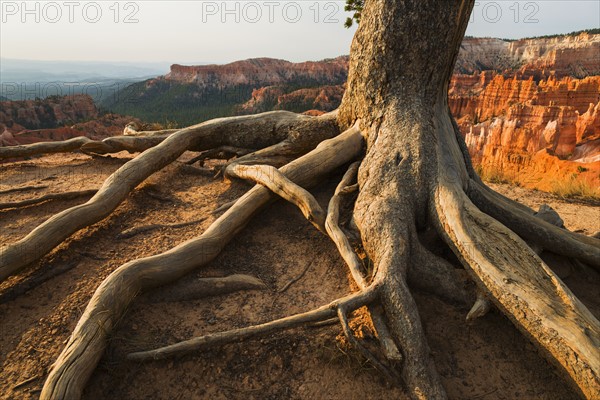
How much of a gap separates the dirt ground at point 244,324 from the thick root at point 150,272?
0.14 m

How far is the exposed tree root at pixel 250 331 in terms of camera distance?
256 centimetres

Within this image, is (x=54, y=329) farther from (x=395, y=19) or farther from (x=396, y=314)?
(x=395, y=19)

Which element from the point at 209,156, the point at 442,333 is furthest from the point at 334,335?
the point at 209,156

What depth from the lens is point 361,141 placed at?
4.34 metres

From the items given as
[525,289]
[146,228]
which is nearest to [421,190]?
[525,289]

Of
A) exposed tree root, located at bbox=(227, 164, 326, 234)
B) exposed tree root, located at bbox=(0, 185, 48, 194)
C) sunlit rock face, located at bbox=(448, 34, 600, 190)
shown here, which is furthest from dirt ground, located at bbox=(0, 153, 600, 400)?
sunlit rock face, located at bbox=(448, 34, 600, 190)

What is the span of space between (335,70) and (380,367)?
3958 inches

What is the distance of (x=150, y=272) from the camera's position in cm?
305

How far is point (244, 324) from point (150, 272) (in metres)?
0.91

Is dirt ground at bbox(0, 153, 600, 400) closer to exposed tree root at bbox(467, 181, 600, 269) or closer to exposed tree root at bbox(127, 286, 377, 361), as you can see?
exposed tree root at bbox(127, 286, 377, 361)

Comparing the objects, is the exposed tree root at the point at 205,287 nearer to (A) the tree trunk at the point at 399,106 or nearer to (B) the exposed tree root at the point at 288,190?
(B) the exposed tree root at the point at 288,190

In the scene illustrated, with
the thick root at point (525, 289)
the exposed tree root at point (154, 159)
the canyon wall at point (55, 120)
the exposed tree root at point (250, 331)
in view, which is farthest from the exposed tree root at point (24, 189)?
the canyon wall at point (55, 120)

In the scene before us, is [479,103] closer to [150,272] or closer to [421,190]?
[421,190]

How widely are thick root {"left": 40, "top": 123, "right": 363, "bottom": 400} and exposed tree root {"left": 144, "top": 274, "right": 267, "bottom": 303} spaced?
10 cm
